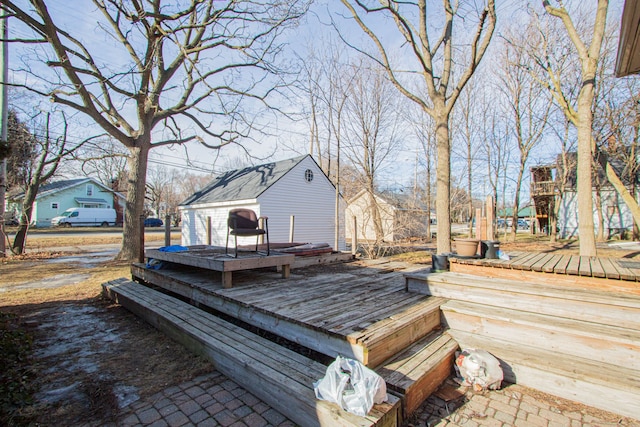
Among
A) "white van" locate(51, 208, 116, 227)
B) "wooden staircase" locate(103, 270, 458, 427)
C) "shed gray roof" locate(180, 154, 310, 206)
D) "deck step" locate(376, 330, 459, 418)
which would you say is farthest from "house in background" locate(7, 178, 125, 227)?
"deck step" locate(376, 330, 459, 418)

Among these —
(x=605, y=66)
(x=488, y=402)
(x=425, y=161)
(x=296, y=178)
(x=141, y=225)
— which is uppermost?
(x=605, y=66)

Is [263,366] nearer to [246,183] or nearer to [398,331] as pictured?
[398,331]

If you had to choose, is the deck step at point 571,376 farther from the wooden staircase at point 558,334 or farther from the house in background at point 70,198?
the house in background at point 70,198

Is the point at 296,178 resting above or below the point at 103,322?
above

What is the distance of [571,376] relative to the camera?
239 cm

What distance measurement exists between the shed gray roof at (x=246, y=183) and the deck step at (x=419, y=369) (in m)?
9.86

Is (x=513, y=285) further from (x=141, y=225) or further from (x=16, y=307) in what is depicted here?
(x=141, y=225)

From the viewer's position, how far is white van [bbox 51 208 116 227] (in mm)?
27547

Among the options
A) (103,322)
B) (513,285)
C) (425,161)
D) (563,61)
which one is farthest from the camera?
(425,161)

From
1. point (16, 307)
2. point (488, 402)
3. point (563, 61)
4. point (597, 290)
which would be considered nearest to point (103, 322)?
point (16, 307)

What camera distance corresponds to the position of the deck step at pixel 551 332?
2.34 m

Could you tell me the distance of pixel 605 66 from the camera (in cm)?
1247

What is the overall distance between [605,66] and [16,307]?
1950cm

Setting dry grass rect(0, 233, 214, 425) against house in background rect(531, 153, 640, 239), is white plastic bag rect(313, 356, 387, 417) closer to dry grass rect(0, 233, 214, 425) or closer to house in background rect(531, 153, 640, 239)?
dry grass rect(0, 233, 214, 425)
